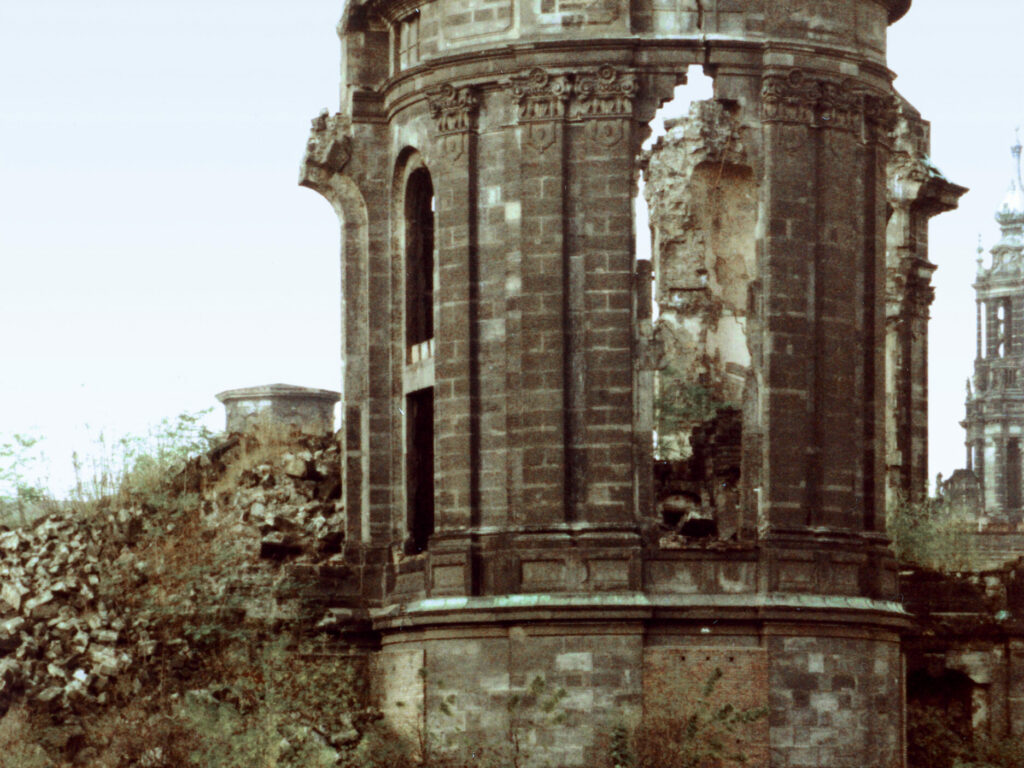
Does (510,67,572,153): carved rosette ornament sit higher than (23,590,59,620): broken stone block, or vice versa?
(510,67,572,153): carved rosette ornament

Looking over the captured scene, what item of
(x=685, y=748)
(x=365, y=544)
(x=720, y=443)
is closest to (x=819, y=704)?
(x=685, y=748)

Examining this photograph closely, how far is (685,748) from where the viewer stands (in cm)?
2908

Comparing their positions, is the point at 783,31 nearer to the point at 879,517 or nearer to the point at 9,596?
the point at 879,517

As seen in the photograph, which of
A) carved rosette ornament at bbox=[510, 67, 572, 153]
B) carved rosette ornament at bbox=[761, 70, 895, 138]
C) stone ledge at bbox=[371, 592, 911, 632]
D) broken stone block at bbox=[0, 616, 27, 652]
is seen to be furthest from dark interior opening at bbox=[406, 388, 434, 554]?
carved rosette ornament at bbox=[761, 70, 895, 138]

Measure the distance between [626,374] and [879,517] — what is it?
4.00 metres

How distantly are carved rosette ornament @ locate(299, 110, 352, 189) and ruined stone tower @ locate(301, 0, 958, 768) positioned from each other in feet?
6.84

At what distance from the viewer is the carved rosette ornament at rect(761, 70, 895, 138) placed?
Result: 3088cm

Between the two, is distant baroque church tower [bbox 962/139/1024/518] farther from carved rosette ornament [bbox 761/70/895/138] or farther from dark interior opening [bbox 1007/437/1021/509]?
carved rosette ornament [bbox 761/70/895/138]

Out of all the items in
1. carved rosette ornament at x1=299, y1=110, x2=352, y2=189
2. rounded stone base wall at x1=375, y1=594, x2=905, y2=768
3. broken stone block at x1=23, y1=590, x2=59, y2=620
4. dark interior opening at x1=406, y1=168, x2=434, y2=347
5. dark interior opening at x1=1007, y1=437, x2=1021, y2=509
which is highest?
carved rosette ornament at x1=299, y1=110, x2=352, y2=189

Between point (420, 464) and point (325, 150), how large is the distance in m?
4.56

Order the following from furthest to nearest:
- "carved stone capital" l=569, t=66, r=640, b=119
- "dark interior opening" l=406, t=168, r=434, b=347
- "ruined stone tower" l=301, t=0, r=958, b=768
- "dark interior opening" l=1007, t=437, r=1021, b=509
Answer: "dark interior opening" l=1007, t=437, r=1021, b=509
"dark interior opening" l=406, t=168, r=434, b=347
"carved stone capital" l=569, t=66, r=640, b=119
"ruined stone tower" l=301, t=0, r=958, b=768

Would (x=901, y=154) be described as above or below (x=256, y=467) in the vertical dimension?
above

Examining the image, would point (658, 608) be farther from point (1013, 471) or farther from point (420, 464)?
point (1013, 471)

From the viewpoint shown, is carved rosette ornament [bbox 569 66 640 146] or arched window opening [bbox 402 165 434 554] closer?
carved rosette ornament [bbox 569 66 640 146]
